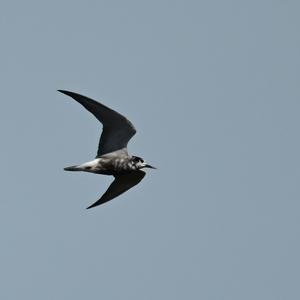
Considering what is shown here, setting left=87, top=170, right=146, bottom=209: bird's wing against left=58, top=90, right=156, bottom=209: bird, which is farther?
left=87, top=170, right=146, bottom=209: bird's wing

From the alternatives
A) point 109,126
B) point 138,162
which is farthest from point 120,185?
point 109,126

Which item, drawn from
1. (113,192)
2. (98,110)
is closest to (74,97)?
(98,110)

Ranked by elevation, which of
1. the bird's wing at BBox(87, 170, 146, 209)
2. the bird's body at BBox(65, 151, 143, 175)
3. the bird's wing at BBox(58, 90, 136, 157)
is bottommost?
the bird's wing at BBox(87, 170, 146, 209)

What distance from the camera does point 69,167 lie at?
30.9 metres

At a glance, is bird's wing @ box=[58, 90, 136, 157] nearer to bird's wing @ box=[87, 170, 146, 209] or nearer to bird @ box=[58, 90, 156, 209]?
bird @ box=[58, 90, 156, 209]

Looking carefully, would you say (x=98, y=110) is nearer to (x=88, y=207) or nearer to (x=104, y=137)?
(x=104, y=137)

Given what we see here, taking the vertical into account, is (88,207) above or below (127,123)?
below

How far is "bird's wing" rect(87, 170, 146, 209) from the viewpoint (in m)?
32.2

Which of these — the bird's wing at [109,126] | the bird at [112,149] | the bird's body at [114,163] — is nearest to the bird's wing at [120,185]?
the bird at [112,149]

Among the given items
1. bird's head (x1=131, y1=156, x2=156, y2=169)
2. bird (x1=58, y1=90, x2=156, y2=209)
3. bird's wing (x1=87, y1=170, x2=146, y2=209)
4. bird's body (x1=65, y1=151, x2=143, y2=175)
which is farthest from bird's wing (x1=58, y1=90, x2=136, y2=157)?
bird's wing (x1=87, y1=170, x2=146, y2=209)

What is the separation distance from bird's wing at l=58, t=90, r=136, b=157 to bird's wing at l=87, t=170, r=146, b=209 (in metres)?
1.00

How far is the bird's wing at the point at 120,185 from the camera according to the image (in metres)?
32.2

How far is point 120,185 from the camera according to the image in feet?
107

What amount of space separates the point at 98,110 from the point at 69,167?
1.64m
